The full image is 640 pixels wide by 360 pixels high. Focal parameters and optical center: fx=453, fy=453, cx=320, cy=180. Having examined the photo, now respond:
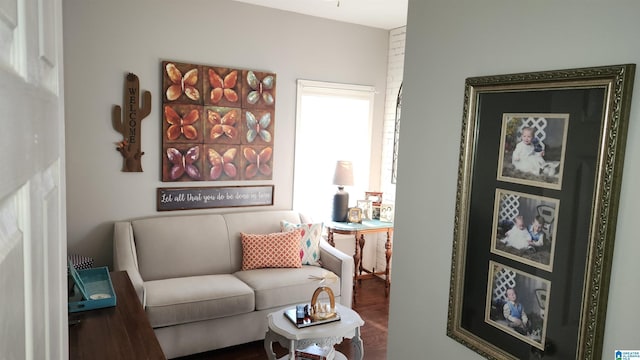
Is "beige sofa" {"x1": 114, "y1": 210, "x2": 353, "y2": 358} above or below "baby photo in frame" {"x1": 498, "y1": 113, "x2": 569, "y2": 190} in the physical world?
below

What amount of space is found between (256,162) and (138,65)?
1318mm

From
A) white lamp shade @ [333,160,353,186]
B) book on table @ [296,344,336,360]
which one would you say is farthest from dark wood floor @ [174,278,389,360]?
white lamp shade @ [333,160,353,186]

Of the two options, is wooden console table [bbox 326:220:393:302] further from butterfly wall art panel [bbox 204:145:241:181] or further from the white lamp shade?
butterfly wall art panel [bbox 204:145:241:181]

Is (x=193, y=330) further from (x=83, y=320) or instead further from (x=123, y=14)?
(x=123, y=14)

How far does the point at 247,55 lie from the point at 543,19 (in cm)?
338

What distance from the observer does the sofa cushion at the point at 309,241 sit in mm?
4020

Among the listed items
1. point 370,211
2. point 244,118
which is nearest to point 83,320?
point 244,118

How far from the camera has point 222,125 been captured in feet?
13.5

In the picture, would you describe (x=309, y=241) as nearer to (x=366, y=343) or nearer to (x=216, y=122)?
(x=366, y=343)

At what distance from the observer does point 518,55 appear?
1183 millimetres

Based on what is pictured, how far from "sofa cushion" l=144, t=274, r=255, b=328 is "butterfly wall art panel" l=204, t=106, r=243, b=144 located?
50.1 inches

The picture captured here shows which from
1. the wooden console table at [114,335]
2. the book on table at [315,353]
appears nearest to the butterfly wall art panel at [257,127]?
the book on table at [315,353]

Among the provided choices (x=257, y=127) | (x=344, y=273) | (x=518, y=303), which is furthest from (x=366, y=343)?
(x=518, y=303)

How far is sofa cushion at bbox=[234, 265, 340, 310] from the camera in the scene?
3.48 m
